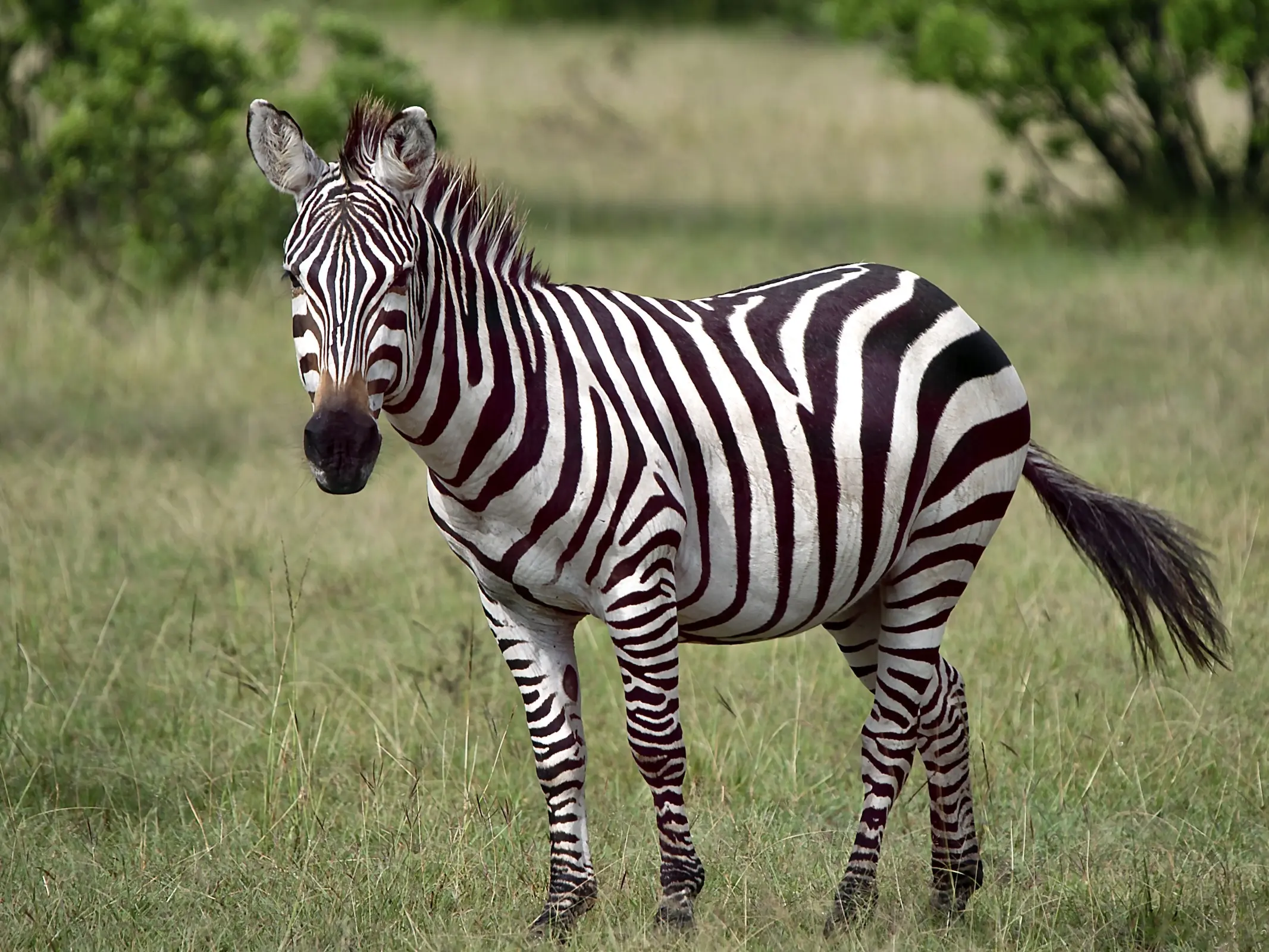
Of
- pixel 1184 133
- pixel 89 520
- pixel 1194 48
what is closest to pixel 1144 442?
pixel 89 520

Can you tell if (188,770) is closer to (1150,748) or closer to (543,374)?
(543,374)

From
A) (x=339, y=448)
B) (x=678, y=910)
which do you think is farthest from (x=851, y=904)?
(x=339, y=448)

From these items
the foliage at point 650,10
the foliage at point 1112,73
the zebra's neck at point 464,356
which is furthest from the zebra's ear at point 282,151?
the foliage at point 650,10

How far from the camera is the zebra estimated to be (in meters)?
3.36

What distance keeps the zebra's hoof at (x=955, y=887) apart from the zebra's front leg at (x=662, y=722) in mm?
736

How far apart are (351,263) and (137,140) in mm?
9209

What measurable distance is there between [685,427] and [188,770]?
2124 mm

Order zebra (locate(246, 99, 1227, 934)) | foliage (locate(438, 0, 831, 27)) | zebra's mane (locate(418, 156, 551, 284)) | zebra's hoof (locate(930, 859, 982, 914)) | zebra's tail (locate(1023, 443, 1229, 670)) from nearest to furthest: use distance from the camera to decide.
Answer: zebra (locate(246, 99, 1227, 934)), zebra's mane (locate(418, 156, 551, 284)), zebra's hoof (locate(930, 859, 982, 914)), zebra's tail (locate(1023, 443, 1229, 670)), foliage (locate(438, 0, 831, 27))

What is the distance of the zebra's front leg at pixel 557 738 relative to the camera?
3752mm

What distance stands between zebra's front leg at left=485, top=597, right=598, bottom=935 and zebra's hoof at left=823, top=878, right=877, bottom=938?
586mm

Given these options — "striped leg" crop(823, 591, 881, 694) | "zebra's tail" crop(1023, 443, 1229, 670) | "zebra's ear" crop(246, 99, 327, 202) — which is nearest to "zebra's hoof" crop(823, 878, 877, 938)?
"striped leg" crop(823, 591, 881, 694)

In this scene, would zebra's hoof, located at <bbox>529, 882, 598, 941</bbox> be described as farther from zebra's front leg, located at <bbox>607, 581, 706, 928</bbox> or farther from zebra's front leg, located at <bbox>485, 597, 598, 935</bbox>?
zebra's front leg, located at <bbox>607, 581, 706, 928</bbox>

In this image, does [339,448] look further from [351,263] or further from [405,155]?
[405,155]

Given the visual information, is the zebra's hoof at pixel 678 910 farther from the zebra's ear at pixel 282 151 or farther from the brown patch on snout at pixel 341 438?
the zebra's ear at pixel 282 151
